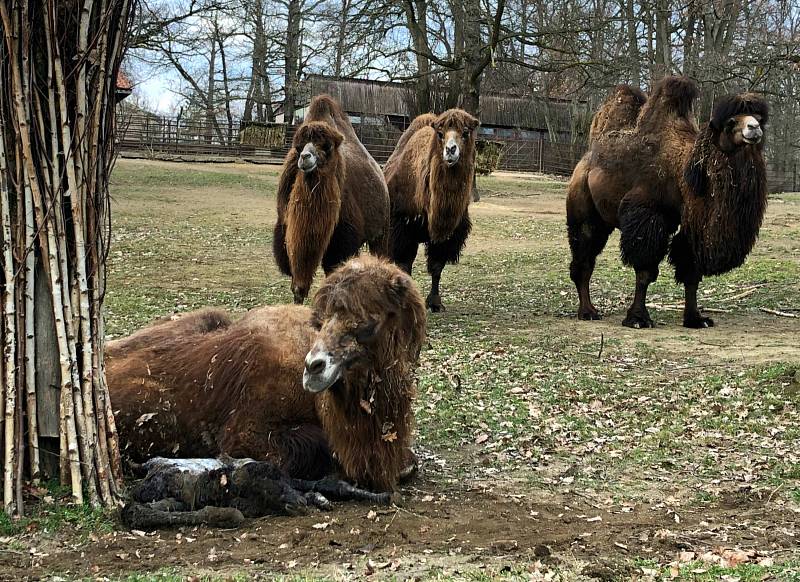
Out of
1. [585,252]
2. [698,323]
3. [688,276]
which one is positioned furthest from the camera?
[585,252]

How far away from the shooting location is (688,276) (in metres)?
10.2

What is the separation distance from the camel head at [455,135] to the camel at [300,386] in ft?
17.1

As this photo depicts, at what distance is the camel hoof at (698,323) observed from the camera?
10086 mm

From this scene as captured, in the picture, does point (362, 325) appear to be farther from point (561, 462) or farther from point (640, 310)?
point (640, 310)

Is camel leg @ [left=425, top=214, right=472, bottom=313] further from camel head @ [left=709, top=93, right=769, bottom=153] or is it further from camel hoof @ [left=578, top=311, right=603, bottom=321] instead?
camel head @ [left=709, top=93, right=769, bottom=153]

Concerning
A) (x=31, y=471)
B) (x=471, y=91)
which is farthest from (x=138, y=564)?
(x=471, y=91)

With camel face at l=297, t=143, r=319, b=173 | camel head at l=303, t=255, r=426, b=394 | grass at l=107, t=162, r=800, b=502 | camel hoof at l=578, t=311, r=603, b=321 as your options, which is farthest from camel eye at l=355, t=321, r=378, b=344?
camel hoof at l=578, t=311, r=603, b=321

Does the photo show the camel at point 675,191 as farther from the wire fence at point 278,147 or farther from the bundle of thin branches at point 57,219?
the wire fence at point 278,147

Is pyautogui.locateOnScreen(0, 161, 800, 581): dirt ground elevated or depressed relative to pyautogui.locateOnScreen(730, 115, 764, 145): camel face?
depressed

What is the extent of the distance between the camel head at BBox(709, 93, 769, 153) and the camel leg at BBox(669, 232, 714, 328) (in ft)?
3.72

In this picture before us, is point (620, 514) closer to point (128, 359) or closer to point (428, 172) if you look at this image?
point (128, 359)

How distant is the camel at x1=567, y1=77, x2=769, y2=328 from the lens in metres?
9.63

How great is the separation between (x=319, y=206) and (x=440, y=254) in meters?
2.69

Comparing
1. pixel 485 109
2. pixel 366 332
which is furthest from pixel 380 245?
pixel 485 109
